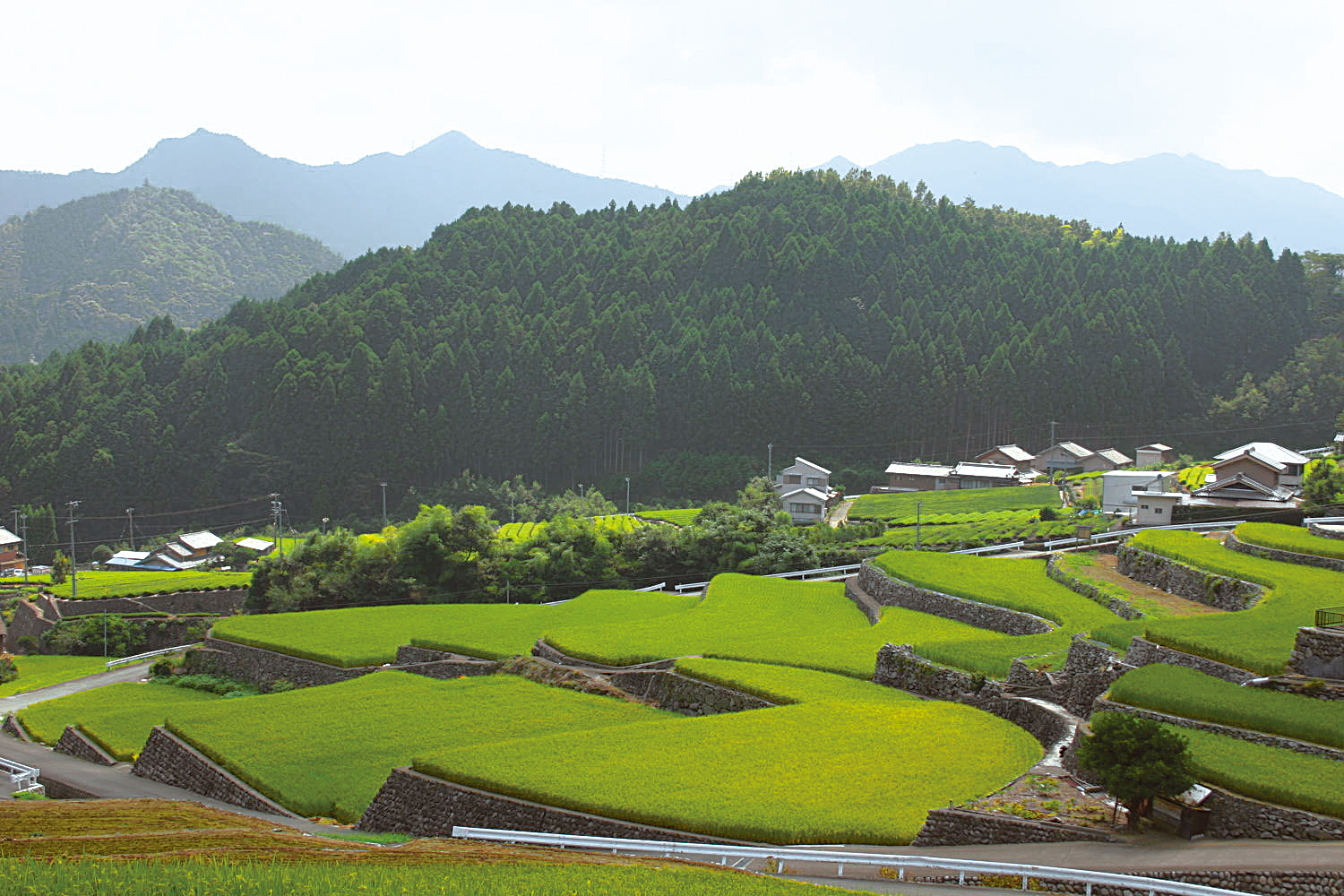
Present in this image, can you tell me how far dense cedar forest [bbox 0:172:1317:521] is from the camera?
85.4 metres

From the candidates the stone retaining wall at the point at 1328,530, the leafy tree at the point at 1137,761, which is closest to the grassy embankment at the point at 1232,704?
the leafy tree at the point at 1137,761

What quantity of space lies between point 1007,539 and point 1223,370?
63813 millimetres

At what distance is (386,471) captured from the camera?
277ft

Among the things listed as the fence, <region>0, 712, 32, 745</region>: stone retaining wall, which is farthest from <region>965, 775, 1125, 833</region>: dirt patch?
<region>0, 712, 32, 745</region>: stone retaining wall

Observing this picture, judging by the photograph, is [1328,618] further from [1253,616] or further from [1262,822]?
[1262,822]

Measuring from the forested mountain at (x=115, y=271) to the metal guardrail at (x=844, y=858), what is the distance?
166 metres

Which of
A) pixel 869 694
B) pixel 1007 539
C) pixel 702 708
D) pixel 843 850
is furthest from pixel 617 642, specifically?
pixel 1007 539

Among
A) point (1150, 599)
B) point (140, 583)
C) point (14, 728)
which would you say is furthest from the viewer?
point (140, 583)

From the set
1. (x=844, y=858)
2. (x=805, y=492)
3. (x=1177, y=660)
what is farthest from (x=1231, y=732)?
(x=805, y=492)

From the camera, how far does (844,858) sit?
11.4 meters

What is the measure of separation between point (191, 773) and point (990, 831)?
14749mm

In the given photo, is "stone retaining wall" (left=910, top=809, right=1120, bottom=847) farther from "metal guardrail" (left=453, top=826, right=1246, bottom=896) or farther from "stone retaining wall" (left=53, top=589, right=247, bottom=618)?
"stone retaining wall" (left=53, top=589, right=247, bottom=618)

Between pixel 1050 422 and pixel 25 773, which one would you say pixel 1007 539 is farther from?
pixel 1050 422

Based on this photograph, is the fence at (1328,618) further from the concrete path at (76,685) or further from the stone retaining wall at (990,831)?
the concrete path at (76,685)
